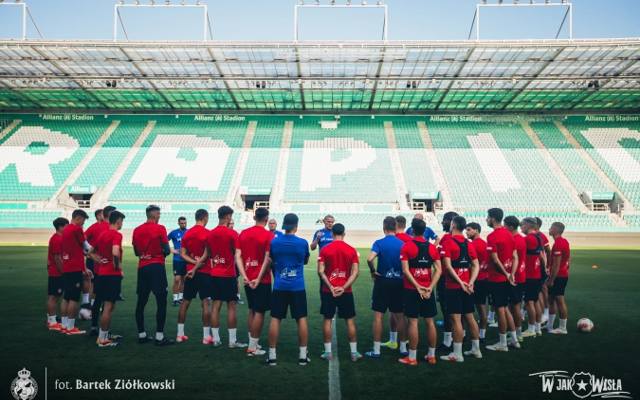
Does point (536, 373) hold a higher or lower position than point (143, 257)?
lower

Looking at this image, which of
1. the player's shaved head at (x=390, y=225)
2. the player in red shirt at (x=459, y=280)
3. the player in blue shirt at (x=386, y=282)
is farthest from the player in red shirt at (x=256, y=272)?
the player in red shirt at (x=459, y=280)

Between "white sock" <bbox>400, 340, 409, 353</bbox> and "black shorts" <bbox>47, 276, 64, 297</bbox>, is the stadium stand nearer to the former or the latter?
"black shorts" <bbox>47, 276, 64, 297</bbox>

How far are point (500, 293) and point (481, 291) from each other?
1.04ft

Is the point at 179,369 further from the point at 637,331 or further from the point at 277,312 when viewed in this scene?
the point at 637,331

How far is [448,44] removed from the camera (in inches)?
1105

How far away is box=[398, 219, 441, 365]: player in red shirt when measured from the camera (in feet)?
21.7

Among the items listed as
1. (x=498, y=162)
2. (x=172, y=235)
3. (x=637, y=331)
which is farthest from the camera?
(x=498, y=162)

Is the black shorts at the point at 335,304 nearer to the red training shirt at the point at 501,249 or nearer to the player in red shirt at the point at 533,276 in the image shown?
the red training shirt at the point at 501,249

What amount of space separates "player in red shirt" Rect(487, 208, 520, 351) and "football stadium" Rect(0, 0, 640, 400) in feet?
0.10

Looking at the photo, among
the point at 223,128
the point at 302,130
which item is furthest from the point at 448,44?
the point at 223,128

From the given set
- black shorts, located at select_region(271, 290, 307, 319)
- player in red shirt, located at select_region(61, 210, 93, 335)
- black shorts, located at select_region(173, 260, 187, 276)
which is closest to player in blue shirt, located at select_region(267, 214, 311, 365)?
black shorts, located at select_region(271, 290, 307, 319)

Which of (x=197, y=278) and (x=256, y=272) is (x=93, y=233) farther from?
(x=256, y=272)

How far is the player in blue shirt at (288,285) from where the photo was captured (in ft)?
21.6

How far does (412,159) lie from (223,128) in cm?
1639
